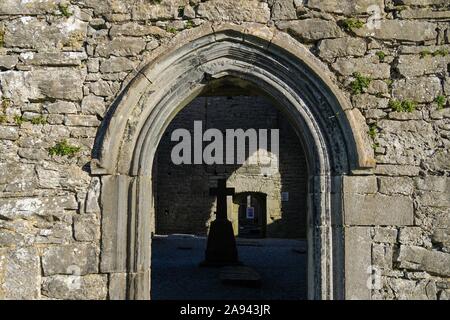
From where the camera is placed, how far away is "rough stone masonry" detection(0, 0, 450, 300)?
336 centimetres

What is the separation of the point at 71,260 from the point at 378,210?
2593mm

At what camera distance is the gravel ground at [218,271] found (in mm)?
6636

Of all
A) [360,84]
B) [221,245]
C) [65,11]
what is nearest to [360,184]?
[360,84]

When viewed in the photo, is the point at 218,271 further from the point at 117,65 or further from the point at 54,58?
the point at 54,58

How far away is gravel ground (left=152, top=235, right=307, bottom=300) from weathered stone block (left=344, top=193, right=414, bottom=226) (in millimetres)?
3357

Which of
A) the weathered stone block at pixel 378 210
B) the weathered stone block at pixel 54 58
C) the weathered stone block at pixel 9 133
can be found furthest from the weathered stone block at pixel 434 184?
the weathered stone block at pixel 9 133

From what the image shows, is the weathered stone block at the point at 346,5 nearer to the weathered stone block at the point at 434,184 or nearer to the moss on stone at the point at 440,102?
the moss on stone at the point at 440,102

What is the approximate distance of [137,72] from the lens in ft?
11.6

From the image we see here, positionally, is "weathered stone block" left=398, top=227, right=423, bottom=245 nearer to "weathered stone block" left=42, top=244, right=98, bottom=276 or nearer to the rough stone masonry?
the rough stone masonry

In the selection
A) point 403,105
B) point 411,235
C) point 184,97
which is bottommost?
point 411,235
